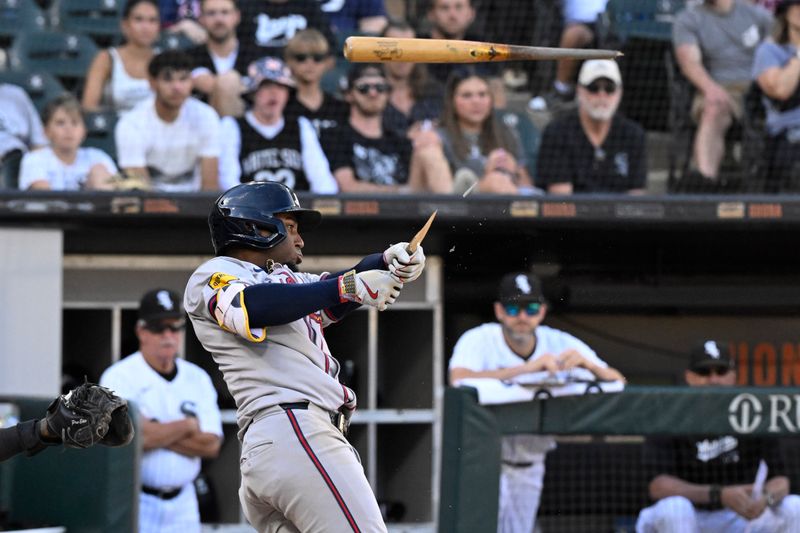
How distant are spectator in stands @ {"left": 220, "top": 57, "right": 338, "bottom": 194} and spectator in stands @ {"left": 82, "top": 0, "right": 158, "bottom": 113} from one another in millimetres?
578

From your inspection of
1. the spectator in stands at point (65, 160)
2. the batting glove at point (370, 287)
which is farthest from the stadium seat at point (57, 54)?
the batting glove at point (370, 287)

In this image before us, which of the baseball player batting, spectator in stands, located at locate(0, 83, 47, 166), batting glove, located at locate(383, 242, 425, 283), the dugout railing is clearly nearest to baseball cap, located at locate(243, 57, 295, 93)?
spectator in stands, located at locate(0, 83, 47, 166)

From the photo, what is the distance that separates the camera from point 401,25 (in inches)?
317

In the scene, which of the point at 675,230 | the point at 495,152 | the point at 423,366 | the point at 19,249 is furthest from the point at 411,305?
the point at 19,249

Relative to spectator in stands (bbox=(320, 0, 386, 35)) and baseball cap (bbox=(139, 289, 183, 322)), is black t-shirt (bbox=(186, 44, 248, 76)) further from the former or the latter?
baseball cap (bbox=(139, 289, 183, 322))

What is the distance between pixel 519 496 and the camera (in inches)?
234

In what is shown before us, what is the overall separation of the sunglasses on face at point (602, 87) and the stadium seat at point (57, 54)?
9.34 ft

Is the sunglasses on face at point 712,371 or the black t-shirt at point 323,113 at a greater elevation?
the black t-shirt at point 323,113

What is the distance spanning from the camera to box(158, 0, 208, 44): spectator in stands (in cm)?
802

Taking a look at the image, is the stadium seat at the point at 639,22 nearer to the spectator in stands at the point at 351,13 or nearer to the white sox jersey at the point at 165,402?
the spectator in stands at the point at 351,13

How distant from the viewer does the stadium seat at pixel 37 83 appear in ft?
24.6

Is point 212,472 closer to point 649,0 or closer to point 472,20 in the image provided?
point 472,20

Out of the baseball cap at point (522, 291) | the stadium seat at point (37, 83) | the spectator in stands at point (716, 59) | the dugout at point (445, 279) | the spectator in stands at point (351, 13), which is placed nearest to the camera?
the baseball cap at point (522, 291)

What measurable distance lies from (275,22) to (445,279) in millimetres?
1776
